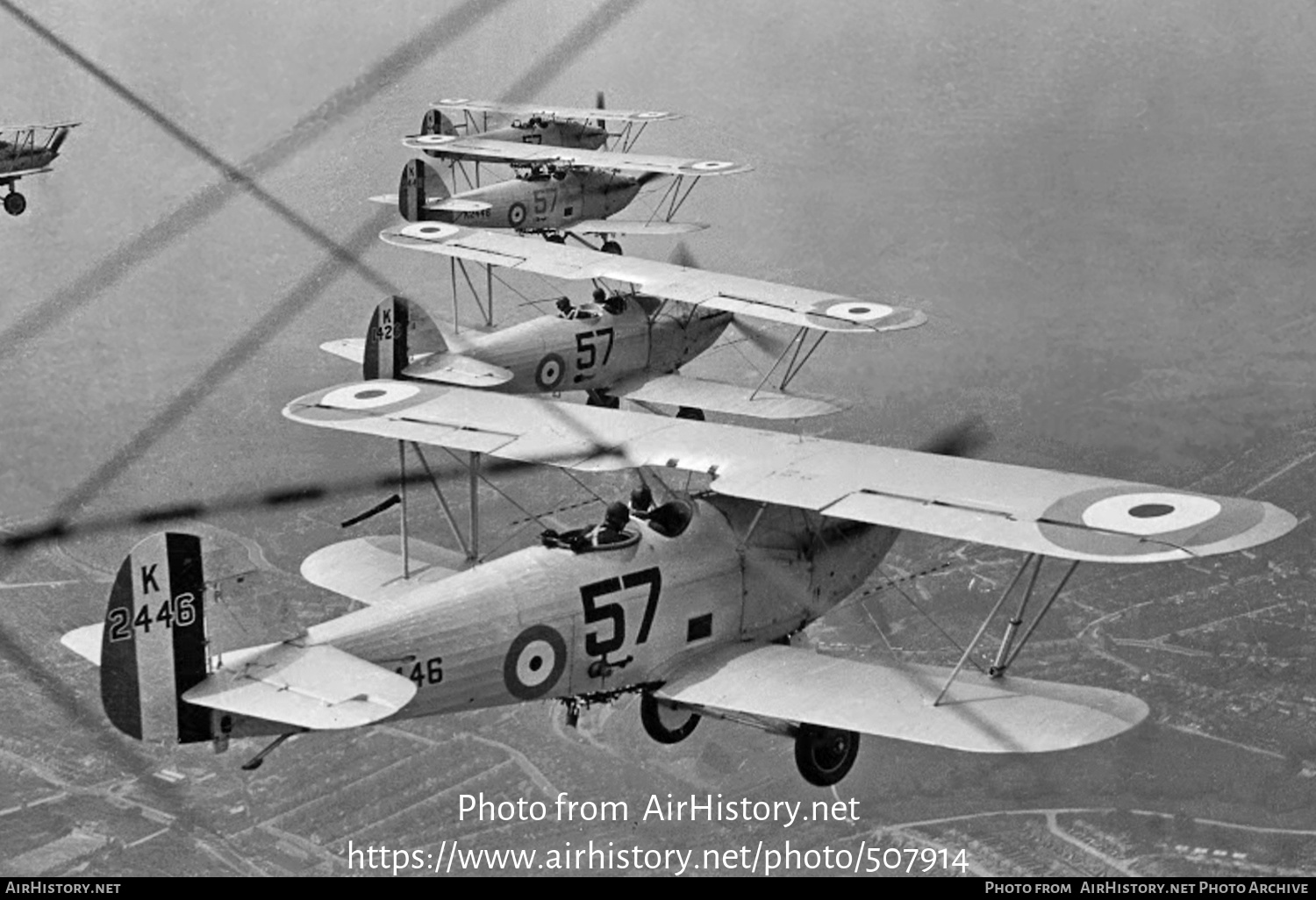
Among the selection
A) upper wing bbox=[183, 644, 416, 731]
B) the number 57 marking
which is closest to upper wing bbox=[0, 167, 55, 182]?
the number 57 marking

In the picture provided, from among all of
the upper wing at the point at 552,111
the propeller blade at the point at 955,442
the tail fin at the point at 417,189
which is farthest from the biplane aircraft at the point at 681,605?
the upper wing at the point at 552,111

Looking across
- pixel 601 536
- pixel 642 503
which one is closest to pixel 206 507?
pixel 642 503

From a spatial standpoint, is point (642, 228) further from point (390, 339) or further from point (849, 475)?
point (849, 475)

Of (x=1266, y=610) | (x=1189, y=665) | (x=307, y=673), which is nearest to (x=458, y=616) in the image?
(x=307, y=673)

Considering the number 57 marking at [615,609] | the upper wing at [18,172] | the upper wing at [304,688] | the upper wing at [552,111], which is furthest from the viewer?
the upper wing at [552,111]

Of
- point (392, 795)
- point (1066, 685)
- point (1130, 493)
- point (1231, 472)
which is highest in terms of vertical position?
point (1130, 493)

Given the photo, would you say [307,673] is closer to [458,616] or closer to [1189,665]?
[458,616]

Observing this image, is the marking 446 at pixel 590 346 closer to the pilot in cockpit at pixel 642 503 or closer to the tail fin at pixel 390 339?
the tail fin at pixel 390 339
